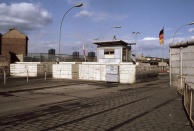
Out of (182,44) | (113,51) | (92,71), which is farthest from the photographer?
(113,51)

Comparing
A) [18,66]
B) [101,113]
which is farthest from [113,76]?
[18,66]

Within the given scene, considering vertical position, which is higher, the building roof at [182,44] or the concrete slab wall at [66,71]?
the building roof at [182,44]

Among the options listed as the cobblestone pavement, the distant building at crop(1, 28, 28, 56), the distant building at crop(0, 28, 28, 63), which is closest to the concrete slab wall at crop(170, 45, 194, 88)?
the cobblestone pavement

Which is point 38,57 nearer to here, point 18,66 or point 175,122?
point 18,66

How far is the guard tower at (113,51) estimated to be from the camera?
2855cm

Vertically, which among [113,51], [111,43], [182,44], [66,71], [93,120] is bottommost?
[93,120]

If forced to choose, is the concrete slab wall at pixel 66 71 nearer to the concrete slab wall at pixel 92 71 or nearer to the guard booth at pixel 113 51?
the concrete slab wall at pixel 92 71

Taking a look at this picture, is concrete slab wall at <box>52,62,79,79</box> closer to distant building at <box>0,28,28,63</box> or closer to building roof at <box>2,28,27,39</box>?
distant building at <box>0,28,28,63</box>

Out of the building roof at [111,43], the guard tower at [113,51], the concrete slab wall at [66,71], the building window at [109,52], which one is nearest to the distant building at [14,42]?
the guard tower at [113,51]

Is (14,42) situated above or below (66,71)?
above

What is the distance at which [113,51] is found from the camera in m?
29.4

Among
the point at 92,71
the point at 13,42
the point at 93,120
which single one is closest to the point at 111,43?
the point at 92,71

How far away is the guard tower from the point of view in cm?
2855

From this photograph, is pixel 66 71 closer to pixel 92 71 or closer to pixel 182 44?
pixel 92 71
